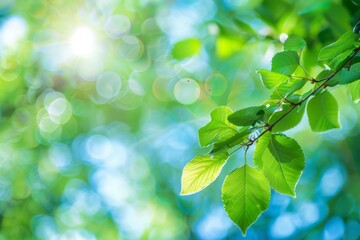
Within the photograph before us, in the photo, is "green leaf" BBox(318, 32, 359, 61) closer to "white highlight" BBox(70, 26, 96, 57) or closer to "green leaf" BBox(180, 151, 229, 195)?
"green leaf" BBox(180, 151, 229, 195)

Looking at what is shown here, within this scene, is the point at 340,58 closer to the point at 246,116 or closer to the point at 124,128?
the point at 246,116

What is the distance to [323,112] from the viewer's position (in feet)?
1.48

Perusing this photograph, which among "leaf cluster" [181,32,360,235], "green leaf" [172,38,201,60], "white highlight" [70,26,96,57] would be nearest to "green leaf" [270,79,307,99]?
"leaf cluster" [181,32,360,235]

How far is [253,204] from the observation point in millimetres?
390

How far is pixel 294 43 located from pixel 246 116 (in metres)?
0.10

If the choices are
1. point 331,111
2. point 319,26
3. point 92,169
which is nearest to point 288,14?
point 319,26

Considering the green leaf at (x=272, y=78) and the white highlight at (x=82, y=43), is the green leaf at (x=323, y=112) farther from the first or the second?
the white highlight at (x=82, y=43)

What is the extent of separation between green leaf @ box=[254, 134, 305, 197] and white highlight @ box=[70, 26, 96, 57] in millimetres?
2432

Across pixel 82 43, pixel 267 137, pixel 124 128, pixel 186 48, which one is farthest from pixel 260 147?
pixel 124 128

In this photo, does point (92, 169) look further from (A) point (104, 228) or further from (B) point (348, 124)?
(B) point (348, 124)

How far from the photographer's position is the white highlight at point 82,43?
2705 millimetres

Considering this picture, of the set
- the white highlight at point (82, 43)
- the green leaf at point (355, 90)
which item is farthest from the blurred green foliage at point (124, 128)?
the green leaf at point (355, 90)

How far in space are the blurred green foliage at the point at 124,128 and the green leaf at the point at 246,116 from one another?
0.97 m

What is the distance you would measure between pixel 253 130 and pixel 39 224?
3180 millimetres
